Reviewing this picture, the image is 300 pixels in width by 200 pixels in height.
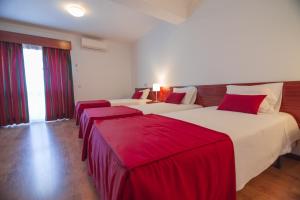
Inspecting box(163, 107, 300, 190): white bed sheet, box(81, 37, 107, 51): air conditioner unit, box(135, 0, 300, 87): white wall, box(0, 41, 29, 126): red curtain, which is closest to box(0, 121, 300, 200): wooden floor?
box(163, 107, 300, 190): white bed sheet

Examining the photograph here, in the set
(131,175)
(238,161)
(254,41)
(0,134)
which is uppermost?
(254,41)

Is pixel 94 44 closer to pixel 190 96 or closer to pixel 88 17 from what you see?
pixel 88 17

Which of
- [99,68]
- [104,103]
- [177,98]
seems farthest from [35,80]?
[177,98]

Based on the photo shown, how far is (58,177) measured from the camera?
1.56 metres

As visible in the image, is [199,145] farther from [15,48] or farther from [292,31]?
[15,48]

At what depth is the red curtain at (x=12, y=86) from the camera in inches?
142

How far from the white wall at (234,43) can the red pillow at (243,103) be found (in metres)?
0.43

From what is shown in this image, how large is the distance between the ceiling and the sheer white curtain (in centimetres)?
74

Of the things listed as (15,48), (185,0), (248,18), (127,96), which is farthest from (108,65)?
(248,18)

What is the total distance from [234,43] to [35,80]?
4813mm

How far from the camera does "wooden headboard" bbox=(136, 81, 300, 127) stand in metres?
1.76

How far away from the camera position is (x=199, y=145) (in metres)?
0.92

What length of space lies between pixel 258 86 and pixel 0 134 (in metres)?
4.81

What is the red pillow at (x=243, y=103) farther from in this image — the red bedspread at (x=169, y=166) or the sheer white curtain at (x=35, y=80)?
the sheer white curtain at (x=35, y=80)
